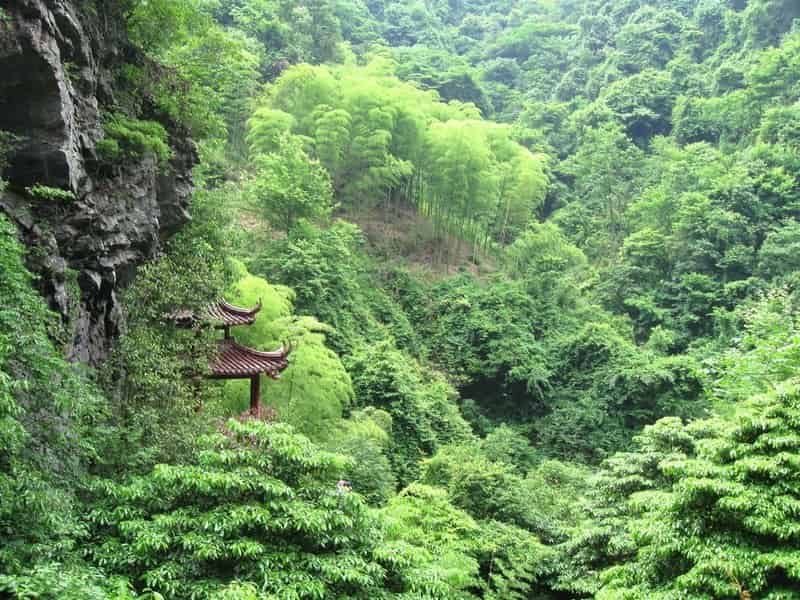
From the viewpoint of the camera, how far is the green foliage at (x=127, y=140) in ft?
24.4

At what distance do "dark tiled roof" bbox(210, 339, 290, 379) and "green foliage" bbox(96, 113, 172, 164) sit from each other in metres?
3.02

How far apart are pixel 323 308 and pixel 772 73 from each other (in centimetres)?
2802

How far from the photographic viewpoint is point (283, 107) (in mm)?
25688

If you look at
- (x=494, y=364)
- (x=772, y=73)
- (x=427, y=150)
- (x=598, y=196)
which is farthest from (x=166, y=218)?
(x=772, y=73)

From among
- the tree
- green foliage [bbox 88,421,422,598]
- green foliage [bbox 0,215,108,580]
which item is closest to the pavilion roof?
green foliage [bbox 0,215,108,580]

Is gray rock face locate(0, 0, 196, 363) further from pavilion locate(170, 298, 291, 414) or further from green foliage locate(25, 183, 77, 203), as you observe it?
pavilion locate(170, 298, 291, 414)

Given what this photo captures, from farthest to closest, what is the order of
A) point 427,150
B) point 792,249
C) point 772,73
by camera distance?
1. point 772,73
2. point 427,150
3. point 792,249

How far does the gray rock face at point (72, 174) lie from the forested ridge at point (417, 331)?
73 millimetres

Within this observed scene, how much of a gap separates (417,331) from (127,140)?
50.0ft

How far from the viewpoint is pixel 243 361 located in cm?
982

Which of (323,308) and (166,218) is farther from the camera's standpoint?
(323,308)

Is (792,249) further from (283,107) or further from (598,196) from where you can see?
(283,107)

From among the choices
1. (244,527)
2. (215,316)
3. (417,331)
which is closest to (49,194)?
(244,527)

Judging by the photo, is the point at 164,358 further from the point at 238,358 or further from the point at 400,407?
the point at 400,407
